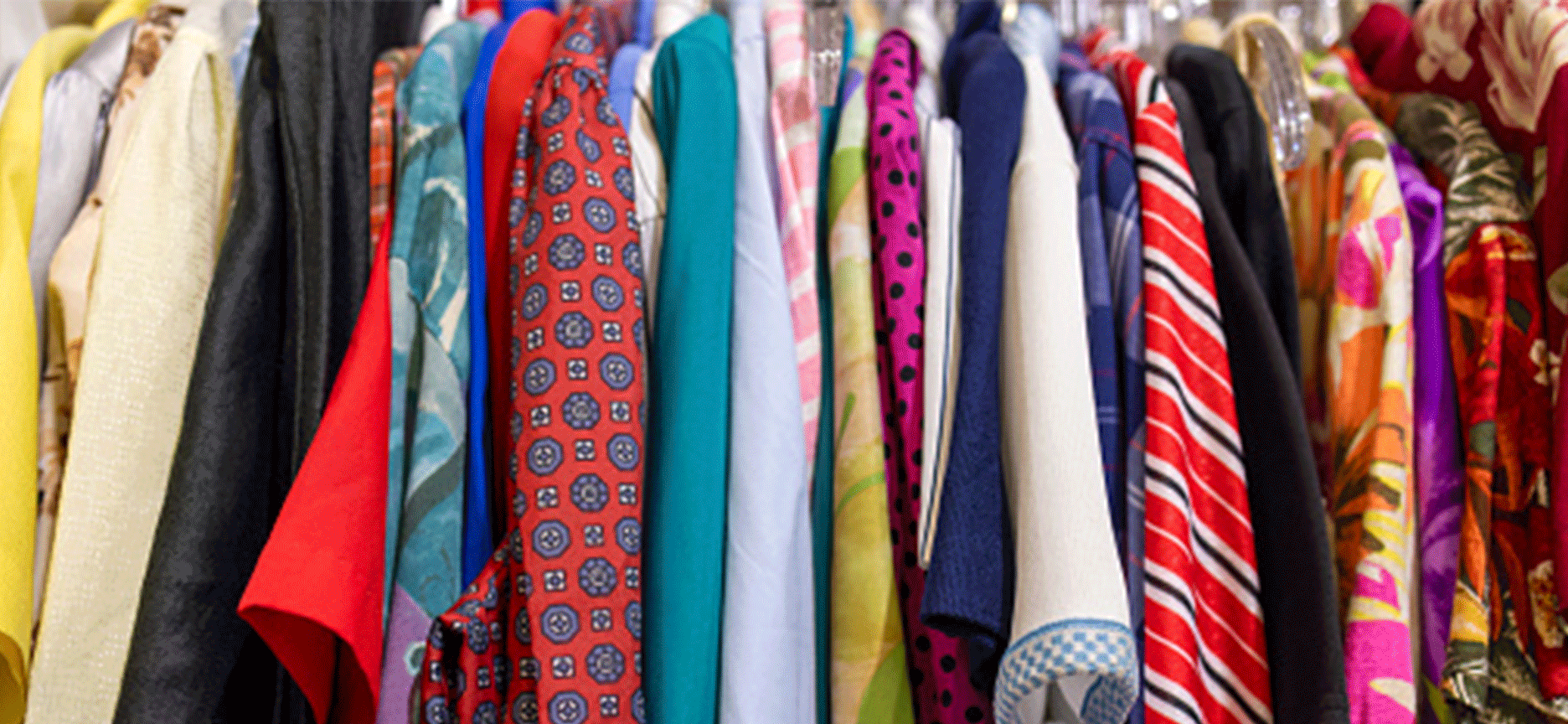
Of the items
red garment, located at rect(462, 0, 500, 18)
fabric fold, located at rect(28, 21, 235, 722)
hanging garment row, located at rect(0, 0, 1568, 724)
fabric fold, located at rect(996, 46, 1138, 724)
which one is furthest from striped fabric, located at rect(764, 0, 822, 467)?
fabric fold, located at rect(28, 21, 235, 722)

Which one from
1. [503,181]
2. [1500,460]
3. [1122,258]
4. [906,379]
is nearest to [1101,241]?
[1122,258]

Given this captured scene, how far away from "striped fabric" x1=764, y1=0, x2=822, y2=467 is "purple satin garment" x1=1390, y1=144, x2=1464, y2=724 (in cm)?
37

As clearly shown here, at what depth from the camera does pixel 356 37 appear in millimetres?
760

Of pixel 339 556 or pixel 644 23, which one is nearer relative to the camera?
pixel 339 556

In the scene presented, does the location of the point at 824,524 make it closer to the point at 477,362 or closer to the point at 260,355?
the point at 477,362

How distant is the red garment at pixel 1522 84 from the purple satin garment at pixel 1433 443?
0.06 m

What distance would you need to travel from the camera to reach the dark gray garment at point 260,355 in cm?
57

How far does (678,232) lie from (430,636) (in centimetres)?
26

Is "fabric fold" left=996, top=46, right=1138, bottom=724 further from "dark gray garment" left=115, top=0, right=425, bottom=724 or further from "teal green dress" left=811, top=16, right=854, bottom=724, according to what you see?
"dark gray garment" left=115, top=0, right=425, bottom=724

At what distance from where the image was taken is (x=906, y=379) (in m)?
0.65

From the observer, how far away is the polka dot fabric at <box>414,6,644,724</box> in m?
0.57

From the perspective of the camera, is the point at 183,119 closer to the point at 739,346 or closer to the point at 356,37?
the point at 356,37

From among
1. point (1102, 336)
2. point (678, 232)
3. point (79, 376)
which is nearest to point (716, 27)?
point (678, 232)

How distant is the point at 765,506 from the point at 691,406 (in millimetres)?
66
